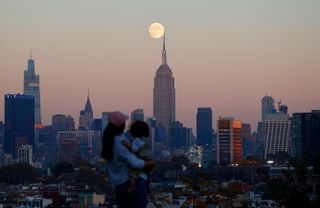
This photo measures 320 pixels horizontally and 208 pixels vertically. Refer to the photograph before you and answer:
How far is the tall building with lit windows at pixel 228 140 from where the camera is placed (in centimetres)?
14950

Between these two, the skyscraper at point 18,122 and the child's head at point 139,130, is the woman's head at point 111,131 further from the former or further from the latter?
the skyscraper at point 18,122

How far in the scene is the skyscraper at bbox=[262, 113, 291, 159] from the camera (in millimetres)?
163512

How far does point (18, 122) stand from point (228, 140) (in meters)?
38.1

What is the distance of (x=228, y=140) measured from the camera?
155250 mm

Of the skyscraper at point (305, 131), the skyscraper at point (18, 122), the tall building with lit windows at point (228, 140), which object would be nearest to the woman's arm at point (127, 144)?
the skyscraper at point (305, 131)

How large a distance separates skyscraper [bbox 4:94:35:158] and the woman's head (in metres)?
165

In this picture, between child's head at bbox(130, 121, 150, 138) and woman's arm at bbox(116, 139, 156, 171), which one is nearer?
woman's arm at bbox(116, 139, 156, 171)

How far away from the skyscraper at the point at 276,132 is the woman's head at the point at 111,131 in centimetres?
15022

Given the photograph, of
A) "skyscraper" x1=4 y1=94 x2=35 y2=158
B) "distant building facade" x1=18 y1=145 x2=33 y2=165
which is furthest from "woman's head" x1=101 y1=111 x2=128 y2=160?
"skyscraper" x1=4 y1=94 x2=35 y2=158

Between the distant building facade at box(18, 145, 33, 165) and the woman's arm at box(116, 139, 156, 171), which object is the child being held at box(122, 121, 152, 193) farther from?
the distant building facade at box(18, 145, 33, 165)

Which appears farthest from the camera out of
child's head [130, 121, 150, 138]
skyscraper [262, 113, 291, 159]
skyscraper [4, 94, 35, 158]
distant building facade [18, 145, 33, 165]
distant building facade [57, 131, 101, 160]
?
skyscraper [4, 94, 35, 158]

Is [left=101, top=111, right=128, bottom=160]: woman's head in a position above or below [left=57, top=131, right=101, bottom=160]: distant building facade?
below

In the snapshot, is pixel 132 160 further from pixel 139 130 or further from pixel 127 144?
pixel 139 130

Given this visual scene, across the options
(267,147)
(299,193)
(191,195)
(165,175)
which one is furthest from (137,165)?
(267,147)
